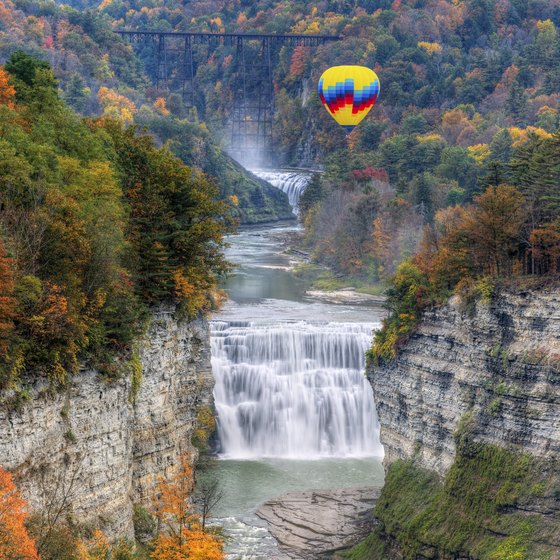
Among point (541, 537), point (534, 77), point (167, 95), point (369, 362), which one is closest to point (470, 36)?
point (534, 77)

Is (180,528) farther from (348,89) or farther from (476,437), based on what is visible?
(348,89)

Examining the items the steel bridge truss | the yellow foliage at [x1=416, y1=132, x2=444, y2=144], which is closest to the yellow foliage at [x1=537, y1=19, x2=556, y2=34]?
the steel bridge truss

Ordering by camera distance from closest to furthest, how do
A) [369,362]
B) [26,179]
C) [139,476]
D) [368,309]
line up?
1. [26,179]
2. [139,476]
3. [369,362]
4. [368,309]

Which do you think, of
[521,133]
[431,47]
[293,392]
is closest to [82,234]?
[293,392]

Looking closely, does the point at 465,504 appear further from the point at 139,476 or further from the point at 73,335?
the point at 73,335

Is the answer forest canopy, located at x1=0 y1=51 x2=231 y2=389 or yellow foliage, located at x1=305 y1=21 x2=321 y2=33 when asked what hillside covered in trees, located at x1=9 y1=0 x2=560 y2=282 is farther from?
forest canopy, located at x1=0 y1=51 x2=231 y2=389

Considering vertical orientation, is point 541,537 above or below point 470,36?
below
